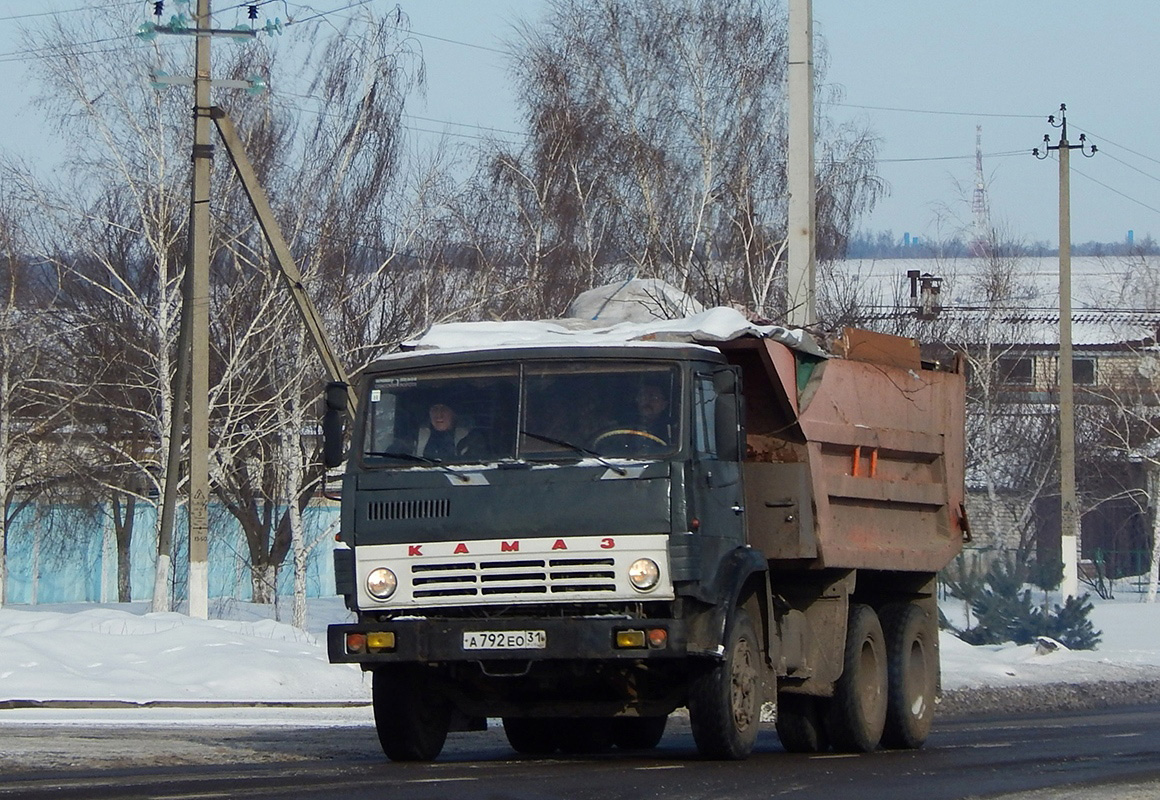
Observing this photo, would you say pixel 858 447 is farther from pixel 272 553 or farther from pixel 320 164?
pixel 272 553

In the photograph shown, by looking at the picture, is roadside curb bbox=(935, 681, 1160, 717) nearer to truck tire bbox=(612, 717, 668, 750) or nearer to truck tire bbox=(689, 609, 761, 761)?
truck tire bbox=(612, 717, 668, 750)

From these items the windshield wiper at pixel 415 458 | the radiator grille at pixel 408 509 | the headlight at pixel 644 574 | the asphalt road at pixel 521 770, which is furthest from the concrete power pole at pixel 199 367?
the headlight at pixel 644 574

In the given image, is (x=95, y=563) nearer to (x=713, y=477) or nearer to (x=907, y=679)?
(x=907, y=679)

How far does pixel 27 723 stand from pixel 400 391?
5.07m

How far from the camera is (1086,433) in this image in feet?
155

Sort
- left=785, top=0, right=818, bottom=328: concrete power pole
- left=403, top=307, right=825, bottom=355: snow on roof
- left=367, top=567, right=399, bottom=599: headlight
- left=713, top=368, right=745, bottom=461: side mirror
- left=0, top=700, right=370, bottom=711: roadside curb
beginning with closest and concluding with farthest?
left=367, top=567, right=399, bottom=599: headlight < left=713, top=368, right=745, bottom=461: side mirror < left=403, top=307, right=825, bottom=355: snow on roof < left=0, top=700, right=370, bottom=711: roadside curb < left=785, top=0, right=818, bottom=328: concrete power pole

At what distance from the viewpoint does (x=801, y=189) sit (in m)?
16.8

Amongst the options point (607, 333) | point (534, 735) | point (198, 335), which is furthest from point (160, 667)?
point (607, 333)

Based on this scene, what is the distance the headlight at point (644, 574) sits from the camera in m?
9.09

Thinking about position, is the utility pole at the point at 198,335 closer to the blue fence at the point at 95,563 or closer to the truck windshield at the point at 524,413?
the truck windshield at the point at 524,413

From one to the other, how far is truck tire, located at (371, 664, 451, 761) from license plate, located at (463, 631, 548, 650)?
79 centimetres

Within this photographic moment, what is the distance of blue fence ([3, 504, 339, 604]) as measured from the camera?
126 feet

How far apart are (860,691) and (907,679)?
36.0 inches

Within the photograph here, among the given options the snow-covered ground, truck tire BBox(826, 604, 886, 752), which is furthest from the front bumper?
the snow-covered ground
